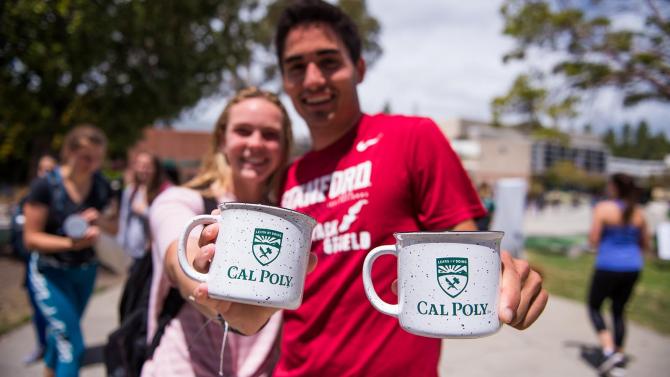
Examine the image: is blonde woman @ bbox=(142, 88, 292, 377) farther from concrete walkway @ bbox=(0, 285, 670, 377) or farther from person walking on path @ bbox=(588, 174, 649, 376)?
person walking on path @ bbox=(588, 174, 649, 376)

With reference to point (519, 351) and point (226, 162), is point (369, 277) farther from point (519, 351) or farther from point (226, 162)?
point (519, 351)

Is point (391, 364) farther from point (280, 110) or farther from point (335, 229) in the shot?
point (280, 110)

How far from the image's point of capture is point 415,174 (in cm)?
131

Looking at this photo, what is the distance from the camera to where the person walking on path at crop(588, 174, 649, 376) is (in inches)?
179

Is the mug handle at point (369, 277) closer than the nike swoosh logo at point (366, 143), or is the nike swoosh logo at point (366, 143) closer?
the mug handle at point (369, 277)

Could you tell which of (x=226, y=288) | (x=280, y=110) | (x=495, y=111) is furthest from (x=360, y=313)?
(x=495, y=111)

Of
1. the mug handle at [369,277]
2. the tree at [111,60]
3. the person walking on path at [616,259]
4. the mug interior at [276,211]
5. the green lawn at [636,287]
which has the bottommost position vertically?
the green lawn at [636,287]

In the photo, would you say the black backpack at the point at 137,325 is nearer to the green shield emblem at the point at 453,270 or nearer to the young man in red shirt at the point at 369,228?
the young man in red shirt at the point at 369,228

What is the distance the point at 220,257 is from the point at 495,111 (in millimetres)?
12351

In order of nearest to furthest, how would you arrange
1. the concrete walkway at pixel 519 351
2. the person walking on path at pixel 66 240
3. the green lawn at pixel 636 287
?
1. the person walking on path at pixel 66 240
2. the concrete walkway at pixel 519 351
3. the green lawn at pixel 636 287

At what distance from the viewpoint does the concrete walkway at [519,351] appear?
426cm

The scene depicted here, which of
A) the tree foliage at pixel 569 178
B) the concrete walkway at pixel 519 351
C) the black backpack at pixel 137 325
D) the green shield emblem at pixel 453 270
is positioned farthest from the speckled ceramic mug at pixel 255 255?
the tree foliage at pixel 569 178

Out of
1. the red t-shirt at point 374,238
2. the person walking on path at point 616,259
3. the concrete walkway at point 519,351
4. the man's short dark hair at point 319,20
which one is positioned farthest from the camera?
the person walking on path at point 616,259

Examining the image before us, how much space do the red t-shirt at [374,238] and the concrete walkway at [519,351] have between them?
3.30m
